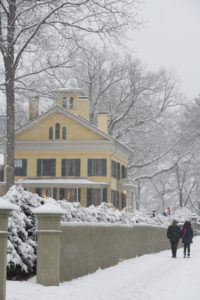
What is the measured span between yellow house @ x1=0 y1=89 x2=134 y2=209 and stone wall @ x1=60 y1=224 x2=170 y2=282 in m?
Result: 20.3

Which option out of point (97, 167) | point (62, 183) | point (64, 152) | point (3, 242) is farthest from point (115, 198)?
point (3, 242)

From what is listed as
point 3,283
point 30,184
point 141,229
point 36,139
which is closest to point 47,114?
point 36,139

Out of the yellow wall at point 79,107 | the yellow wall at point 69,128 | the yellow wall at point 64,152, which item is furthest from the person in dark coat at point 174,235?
the yellow wall at point 79,107

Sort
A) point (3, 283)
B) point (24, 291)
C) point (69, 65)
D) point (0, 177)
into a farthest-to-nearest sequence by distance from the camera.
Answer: point (0, 177)
point (69, 65)
point (24, 291)
point (3, 283)

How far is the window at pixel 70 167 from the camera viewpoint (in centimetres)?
4444

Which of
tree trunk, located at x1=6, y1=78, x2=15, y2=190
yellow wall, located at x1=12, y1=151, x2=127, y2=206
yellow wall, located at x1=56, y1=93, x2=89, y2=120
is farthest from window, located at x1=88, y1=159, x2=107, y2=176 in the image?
tree trunk, located at x1=6, y1=78, x2=15, y2=190

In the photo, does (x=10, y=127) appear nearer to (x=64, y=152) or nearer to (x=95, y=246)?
(x=95, y=246)

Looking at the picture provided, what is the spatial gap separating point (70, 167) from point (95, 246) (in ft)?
95.5

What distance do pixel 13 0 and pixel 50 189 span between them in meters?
22.8

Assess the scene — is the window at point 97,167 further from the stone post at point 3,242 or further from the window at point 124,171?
the stone post at point 3,242

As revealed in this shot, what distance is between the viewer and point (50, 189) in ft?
145

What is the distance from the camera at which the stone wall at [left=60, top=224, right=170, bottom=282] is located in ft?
43.2

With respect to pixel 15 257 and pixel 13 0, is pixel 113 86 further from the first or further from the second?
pixel 15 257

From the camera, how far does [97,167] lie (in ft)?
146
